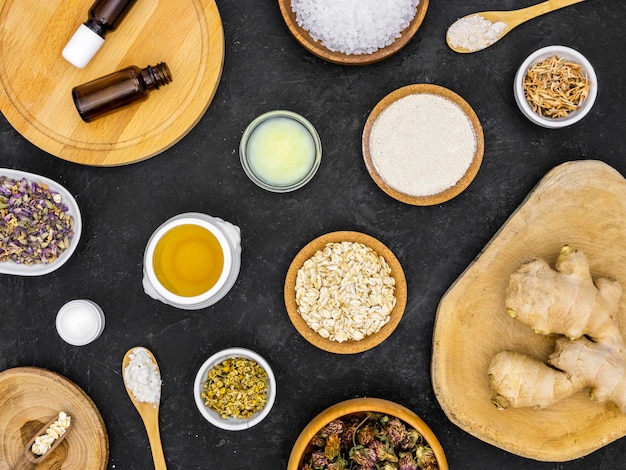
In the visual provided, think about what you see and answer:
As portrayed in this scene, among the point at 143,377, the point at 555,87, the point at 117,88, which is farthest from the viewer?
the point at 143,377

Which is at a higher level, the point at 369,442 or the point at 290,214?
the point at 290,214

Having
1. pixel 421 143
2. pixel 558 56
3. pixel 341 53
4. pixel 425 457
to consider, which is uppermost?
pixel 341 53

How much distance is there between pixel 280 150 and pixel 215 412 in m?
0.83

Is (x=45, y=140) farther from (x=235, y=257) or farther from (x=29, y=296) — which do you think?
(x=235, y=257)

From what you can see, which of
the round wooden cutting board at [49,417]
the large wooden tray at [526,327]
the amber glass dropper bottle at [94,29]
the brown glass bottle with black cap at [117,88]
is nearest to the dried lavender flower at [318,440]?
the large wooden tray at [526,327]

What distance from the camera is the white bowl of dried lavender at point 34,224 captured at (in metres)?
1.62

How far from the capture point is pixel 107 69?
166cm

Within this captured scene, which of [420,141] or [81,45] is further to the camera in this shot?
[420,141]

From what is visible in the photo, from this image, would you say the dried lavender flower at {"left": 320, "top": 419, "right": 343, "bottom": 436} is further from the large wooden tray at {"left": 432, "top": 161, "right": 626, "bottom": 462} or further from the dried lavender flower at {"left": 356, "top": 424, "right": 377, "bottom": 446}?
the large wooden tray at {"left": 432, "top": 161, "right": 626, "bottom": 462}

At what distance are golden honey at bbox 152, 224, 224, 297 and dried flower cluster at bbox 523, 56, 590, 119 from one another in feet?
3.48

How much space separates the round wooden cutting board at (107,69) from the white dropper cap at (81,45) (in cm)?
5

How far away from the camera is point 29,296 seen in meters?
1.82

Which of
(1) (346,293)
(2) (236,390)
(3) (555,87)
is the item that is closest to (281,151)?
(1) (346,293)

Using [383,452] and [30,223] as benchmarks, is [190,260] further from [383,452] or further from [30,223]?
[383,452]
